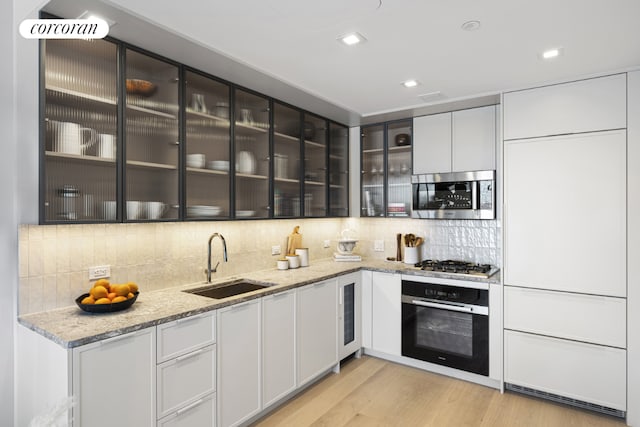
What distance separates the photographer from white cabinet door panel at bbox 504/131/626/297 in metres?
2.63

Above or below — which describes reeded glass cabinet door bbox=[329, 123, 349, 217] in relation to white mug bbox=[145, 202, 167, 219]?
above

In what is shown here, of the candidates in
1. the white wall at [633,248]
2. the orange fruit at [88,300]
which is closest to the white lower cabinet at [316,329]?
the orange fruit at [88,300]

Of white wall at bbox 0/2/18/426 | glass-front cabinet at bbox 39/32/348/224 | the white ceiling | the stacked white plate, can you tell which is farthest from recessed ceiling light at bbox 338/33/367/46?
white wall at bbox 0/2/18/426

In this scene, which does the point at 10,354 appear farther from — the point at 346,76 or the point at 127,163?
the point at 346,76

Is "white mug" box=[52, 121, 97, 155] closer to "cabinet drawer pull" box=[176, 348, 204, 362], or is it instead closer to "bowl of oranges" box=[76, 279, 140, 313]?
"bowl of oranges" box=[76, 279, 140, 313]

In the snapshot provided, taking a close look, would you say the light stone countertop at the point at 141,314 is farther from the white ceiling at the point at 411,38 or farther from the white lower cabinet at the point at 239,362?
the white ceiling at the point at 411,38

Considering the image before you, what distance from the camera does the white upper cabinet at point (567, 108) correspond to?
104 inches

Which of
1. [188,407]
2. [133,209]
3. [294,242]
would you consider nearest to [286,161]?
[294,242]

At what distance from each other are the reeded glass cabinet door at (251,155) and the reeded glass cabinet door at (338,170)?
1.02 meters

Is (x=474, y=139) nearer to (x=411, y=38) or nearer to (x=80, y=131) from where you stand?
(x=411, y=38)

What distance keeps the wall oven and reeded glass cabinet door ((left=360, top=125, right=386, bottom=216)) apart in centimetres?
101

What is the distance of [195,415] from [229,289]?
95 centimetres

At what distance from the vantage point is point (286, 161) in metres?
3.35

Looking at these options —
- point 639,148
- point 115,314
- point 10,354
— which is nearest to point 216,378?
point 115,314
